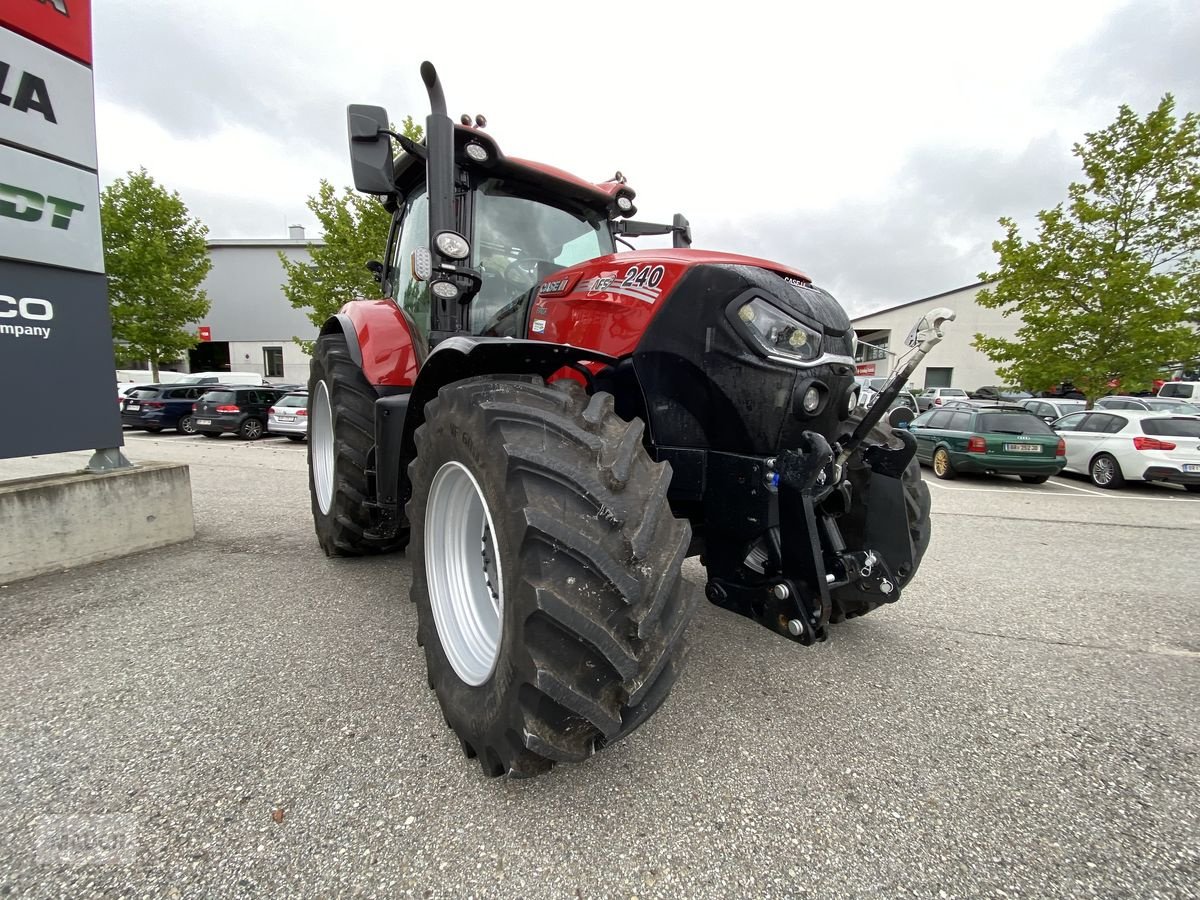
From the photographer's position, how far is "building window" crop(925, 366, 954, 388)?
→ 40.1 metres

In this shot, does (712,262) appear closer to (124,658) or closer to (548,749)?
(548,749)

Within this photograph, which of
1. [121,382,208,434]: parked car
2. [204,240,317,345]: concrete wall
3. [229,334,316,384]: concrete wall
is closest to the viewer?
[121,382,208,434]: parked car

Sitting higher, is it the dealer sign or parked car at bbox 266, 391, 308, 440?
the dealer sign

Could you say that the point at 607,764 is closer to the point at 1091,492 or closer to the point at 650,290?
the point at 650,290

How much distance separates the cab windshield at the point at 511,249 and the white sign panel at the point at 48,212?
2965 mm

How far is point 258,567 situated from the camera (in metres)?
3.83

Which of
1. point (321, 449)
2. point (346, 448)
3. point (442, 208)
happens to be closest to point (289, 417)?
point (321, 449)

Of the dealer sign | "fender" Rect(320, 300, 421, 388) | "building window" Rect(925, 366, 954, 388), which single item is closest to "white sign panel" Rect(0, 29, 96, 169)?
the dealer sign

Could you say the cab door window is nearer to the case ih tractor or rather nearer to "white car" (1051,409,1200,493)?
the case ih tractor

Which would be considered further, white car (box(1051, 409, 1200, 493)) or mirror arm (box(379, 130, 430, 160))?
white car (box(1051, 409, 1200, 493))

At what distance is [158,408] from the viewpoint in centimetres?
1596

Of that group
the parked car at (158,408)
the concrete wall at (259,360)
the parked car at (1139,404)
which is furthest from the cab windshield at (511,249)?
the concrete wall at (259,360)

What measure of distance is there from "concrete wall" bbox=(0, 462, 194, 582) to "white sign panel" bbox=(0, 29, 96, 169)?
2.13 m

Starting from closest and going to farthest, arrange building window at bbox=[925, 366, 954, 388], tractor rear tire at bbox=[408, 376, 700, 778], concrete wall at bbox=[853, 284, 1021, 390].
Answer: tractor rear tire at bbox=[408, 376, 700, 778] → concrete wall at bbox=[853, 284, 1021, 390] → building window at bbox=[925, 366, 954, 388]
